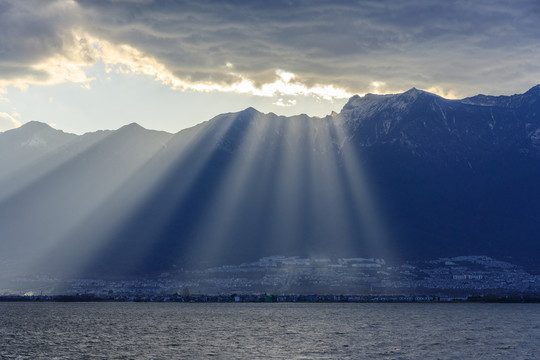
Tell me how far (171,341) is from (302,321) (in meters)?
64.1

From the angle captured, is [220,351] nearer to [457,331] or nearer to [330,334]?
[330,334]

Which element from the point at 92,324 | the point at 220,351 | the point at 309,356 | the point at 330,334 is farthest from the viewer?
the point at 92,324

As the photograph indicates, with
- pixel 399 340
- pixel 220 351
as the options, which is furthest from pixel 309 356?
pixel 399 340

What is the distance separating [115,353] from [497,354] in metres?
71.4

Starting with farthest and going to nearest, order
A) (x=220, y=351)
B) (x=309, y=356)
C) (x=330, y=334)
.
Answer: (x=330, y=334) → (x=220, y=351) → (x=309, y=356)

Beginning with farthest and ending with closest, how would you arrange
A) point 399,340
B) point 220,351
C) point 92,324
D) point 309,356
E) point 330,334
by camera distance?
1. point 92,324
2. point 330,334
3. point 399,340
4. point 220,351
5. point 309,356

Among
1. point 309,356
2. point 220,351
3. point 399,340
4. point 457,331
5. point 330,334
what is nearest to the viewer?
point 309,356

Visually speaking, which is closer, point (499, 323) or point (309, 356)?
point (309, 356)

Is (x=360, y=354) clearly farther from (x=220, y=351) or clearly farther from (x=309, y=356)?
(x=220, y=351)

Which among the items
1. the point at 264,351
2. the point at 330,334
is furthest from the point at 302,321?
the point at 264,351

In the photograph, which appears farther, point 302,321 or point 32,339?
point 302,321

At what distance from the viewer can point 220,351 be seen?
4788 inches

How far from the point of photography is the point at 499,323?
18800 centimetres

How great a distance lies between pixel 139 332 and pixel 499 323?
105m
